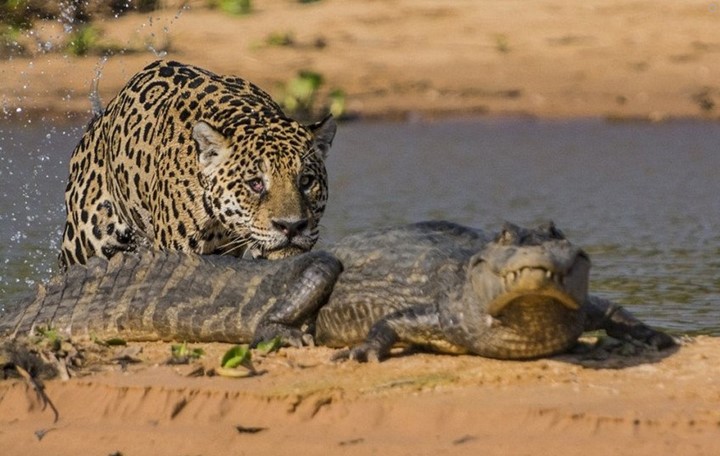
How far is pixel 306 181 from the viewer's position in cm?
864

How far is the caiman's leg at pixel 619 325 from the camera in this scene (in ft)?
23.4

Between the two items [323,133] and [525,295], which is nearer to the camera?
[525,295]

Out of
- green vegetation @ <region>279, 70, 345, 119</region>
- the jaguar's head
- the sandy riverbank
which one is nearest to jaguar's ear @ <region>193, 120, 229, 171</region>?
the jaguar's head

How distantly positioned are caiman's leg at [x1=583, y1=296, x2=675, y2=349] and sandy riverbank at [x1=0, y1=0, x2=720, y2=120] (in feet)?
39.8

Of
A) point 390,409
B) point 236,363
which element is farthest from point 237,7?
point 390,409

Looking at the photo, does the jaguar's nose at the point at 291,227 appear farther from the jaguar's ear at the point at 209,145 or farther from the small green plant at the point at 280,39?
the small green plant at the point at 280,39

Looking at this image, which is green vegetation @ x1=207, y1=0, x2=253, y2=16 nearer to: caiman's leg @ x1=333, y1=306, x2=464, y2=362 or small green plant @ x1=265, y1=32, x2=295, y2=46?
small green plant @ x1=265, y1=32, x2=295, y2=46

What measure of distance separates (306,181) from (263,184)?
0.76ft

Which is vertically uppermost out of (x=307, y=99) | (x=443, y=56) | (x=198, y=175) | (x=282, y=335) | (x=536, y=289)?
(x=536, y=289)

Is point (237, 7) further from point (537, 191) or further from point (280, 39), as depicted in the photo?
point (537, 191)

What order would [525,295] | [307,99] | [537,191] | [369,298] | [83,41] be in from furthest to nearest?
[83,41] → [307,99] → [537,191] → [369,298] → [525,295]

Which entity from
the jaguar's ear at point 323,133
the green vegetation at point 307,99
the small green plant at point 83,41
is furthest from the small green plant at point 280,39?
the jaguar's ear at point 323,133

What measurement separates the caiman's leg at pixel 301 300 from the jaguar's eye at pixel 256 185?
43.4 inches

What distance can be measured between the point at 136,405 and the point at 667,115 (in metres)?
13.3
